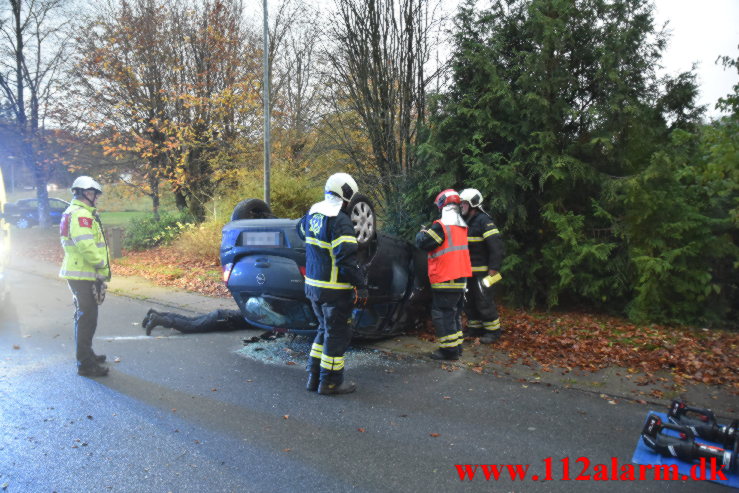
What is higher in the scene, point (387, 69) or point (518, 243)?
point (387, 69)

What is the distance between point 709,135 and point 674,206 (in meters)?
1.05

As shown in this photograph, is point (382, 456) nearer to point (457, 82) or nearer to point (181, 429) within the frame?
point (181, 429)

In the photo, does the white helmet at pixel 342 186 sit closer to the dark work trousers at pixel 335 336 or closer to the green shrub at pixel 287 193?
the dark work trousers at pixel 335 336

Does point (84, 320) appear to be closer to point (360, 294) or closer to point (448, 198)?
point (360, 294)

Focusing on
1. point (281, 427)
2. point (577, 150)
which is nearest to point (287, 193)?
point (577, 150)

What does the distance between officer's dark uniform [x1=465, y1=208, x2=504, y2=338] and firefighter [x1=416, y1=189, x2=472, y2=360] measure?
2.16ft

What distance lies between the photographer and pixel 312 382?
466 centimetres

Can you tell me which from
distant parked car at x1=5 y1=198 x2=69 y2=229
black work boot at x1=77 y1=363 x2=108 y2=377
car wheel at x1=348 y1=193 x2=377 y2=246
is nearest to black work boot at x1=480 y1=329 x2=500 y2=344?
car wheel at x1=348 y1=193 x2=377 y2=246

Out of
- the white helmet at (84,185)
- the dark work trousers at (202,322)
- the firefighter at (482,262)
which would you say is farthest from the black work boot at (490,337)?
the white helmet at (84,185)

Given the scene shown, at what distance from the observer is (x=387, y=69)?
962cm

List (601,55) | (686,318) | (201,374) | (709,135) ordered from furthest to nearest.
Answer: (601,55)
(686,318)
(709,135)
(201,374)

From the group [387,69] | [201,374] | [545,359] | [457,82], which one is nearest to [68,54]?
[387,69]

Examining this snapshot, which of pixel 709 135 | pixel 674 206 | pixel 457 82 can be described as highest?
pixel 457 82

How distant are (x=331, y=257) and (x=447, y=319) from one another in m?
1.64
